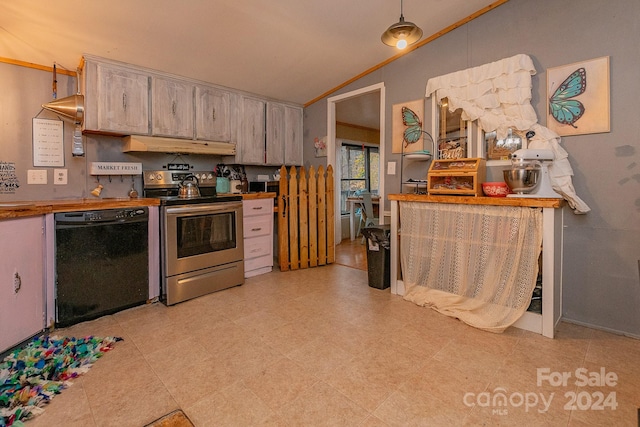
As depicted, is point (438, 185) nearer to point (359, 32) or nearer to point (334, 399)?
point (359, 32)

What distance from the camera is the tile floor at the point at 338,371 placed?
4.78 feet

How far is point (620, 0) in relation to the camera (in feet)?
7.26

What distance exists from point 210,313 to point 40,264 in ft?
4.04

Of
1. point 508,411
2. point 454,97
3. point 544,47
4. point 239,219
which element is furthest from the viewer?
point 239,219

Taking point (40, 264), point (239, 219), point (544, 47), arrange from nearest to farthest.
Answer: point (40, 264) < point (544, 47) < point (239, 219)

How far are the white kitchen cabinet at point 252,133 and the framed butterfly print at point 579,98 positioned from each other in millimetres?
3117

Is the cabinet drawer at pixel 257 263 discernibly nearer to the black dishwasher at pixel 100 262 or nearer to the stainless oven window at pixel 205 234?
the stainless oven window at pixel 205 234

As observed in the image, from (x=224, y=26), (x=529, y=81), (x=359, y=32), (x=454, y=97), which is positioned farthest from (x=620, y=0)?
(x=224, y=26)

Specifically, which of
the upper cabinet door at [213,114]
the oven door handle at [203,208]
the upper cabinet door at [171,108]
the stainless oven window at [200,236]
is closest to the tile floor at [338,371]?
the stainless oven window at [200,236]

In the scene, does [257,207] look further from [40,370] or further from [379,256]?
[40,370]

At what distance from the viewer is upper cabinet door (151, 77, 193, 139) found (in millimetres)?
3201

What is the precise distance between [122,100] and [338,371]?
10.1 feet

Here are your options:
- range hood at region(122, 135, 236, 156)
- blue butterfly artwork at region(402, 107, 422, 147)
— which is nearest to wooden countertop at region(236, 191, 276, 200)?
range hood at region(122, 135, 236, 156)

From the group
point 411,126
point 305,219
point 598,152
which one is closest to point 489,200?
point 598,152
